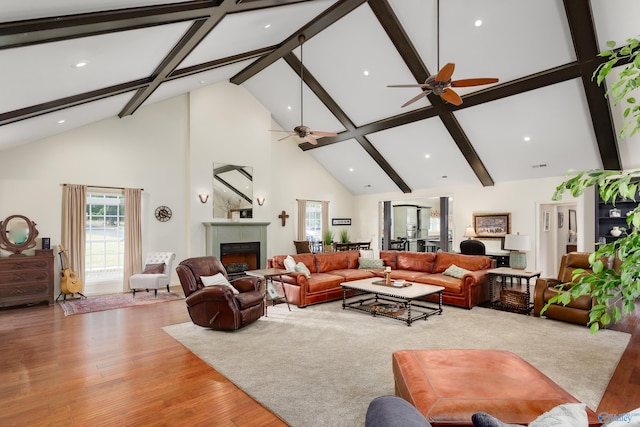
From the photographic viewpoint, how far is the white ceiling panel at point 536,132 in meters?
6.09

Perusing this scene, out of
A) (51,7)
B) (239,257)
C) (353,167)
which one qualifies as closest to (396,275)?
(239,257)

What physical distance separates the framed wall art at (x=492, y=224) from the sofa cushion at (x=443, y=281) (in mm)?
3172

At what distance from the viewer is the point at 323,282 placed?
6121mm

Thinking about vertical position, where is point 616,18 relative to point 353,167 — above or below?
above

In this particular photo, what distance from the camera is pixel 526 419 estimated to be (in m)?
1.87

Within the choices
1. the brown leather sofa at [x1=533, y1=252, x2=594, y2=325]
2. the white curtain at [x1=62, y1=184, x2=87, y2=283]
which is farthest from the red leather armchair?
the brown leather sofa at [x1=533, y1=252, x2=594, y2=325]

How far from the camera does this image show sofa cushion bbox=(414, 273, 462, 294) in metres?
5.78

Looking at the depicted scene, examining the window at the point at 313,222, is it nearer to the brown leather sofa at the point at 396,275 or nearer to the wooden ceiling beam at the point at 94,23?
the brown leather sofa at the point at 396,275

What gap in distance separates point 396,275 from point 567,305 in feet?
8.64

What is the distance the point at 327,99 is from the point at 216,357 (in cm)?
626

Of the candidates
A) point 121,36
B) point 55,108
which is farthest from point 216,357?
point 55,108

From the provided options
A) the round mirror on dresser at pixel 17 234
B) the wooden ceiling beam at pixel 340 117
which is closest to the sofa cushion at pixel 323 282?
the wooden ceiling beam at pixel 340 117

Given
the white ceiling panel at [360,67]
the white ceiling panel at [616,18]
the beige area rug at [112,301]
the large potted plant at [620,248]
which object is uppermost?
the white ceiling panel at [360,67]

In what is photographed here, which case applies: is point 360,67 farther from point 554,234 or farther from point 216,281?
point 554,234
